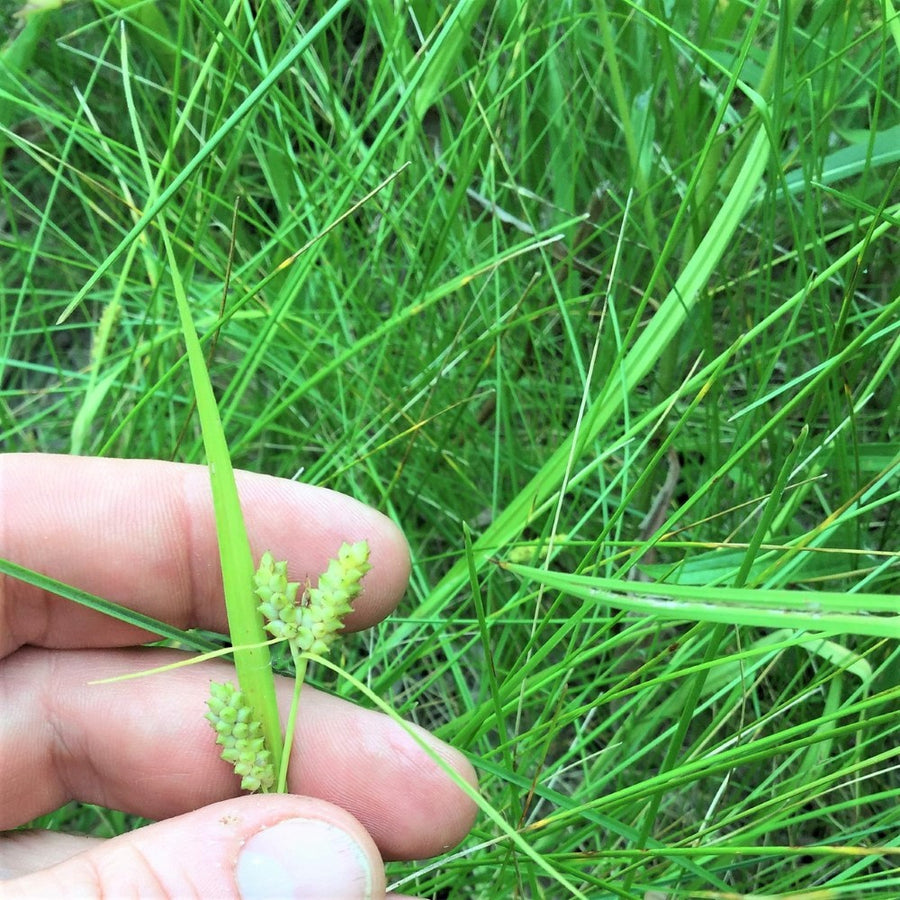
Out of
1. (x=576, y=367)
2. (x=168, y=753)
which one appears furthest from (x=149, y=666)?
(x=576, y=367)

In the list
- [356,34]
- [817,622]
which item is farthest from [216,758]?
[356,34]

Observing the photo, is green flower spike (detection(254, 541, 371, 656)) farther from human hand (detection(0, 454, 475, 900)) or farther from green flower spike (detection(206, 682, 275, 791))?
human hand (detection(0, 454, 475, 900))

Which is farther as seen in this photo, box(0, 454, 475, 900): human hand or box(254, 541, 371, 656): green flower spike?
box(0, 454, 475, 900): human hand

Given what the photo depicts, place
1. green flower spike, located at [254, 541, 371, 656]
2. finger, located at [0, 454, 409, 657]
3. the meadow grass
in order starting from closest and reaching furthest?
1. green flower spike, located at [254, 541, 371, 656]
2. the meadow grass
3. finger, located at [0, 454, 409, 657]

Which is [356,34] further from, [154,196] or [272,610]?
[272,610]

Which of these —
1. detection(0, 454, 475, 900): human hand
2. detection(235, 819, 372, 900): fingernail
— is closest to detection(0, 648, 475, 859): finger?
detection(0, 454, 475, 900): human hand

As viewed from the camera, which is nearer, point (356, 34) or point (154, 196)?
point (154, 196)
